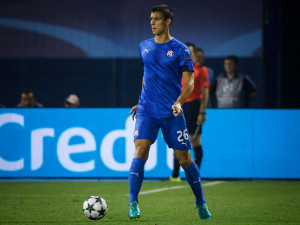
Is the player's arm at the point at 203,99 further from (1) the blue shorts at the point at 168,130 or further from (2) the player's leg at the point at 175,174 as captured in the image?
(1) the blue shorts at the point at 168,130

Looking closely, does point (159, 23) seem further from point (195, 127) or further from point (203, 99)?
point (195, 127)

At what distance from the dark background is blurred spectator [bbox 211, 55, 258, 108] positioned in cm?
376

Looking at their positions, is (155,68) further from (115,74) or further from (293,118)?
(115,74)

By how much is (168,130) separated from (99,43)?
10.5 metres

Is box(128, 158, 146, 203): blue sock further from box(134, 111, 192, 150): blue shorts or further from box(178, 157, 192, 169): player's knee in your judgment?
box(178, 157, 192, 169): player's knee

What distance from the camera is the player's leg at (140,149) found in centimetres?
615

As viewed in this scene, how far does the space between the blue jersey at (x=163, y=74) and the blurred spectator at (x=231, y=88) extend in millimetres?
5587

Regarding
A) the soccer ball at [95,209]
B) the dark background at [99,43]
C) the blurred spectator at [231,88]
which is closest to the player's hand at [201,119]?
the blurred spectator at [231,88]

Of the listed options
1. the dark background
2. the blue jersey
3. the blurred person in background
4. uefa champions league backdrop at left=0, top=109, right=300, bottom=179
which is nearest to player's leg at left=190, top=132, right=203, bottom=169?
the blurred person in background

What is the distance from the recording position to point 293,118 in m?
10.8

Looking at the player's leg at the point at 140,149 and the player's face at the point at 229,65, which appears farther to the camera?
the player's face at the point at 229,65

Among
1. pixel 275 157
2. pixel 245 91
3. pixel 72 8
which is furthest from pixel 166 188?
pixel 72 8

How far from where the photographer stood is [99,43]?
16.5m

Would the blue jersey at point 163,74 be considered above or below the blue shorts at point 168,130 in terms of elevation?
above
